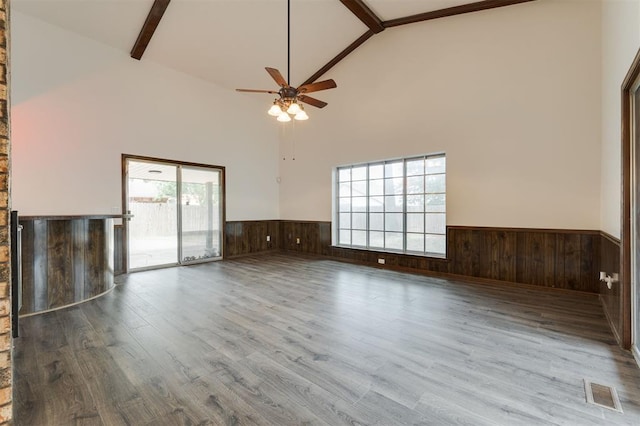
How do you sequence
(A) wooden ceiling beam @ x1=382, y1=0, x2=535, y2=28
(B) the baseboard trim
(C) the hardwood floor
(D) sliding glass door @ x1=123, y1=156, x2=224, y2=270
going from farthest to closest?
(D) sliding glass door @ x1=123, y1=156, x2=224, y2=270, (A) wooden ceiling beam @ x1=382, y1=0, x2=535, y2=28, (B) the baseboard trim, (C) the hardwood floor

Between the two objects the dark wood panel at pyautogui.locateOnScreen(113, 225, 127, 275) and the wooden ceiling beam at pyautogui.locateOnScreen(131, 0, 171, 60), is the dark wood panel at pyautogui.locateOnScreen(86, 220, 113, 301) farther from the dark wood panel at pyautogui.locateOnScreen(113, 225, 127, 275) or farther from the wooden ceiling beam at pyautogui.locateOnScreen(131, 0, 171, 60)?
the wooden ceiling beam at pyautogui.locateOnScreen(131, 0, 171, 60)

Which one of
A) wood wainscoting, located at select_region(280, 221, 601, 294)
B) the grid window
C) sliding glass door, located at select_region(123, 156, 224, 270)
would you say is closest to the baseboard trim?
wood wainscoting, located at select_region(280, 221, 601, 294)

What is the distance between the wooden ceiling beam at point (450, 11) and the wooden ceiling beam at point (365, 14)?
6.1 inches

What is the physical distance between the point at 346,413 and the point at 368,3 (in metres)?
5.75

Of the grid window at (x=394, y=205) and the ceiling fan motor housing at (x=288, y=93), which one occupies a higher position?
the ceiling fan motor housing at (x=288, y=93)

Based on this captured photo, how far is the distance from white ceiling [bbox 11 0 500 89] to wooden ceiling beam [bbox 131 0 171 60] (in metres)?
0.07

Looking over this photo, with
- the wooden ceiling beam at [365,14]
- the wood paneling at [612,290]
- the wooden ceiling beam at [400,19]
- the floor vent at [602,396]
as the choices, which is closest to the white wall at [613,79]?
the wood paneling at [612,290]

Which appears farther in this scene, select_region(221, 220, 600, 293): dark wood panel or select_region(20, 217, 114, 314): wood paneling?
select_region(221, 220, 600, 293): dark wood panel

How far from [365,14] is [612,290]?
523 cm

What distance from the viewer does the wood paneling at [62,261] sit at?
3.18 m

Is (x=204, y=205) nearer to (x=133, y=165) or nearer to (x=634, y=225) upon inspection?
(x=133, y=165)

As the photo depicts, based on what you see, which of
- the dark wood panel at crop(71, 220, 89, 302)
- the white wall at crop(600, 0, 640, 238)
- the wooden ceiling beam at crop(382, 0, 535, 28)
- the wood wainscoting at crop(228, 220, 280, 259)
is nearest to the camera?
the white wall at crop(600, 0, 640, 238)

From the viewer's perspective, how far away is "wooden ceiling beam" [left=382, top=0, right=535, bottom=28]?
164 inches

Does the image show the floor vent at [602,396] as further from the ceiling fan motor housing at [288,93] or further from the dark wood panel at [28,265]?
the dark wood panel at [28,265]
